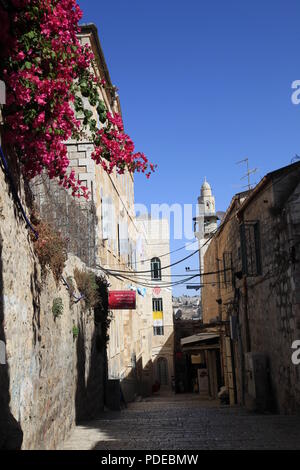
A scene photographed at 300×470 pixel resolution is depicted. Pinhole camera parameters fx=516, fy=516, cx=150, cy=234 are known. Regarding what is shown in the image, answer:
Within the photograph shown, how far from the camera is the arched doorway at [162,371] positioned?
129 feet

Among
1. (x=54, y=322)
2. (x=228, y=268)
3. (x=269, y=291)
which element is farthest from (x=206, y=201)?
(x=54, y=322)

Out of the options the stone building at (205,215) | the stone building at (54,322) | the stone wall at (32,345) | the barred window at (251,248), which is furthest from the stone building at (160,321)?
the stone wall at (32,345)

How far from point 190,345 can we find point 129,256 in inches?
186

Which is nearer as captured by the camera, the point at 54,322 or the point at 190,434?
the point at 54,322

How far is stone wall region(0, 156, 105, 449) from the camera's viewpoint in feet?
17.3

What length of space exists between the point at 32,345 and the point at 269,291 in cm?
677

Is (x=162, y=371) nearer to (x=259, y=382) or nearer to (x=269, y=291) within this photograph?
(x=259, y=382)

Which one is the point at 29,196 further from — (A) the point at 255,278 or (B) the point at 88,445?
(A) the point at 255,278

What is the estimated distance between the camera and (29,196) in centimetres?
652

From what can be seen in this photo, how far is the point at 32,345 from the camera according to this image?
20.3 ft

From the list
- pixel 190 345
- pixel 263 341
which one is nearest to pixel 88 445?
pixel 263 341

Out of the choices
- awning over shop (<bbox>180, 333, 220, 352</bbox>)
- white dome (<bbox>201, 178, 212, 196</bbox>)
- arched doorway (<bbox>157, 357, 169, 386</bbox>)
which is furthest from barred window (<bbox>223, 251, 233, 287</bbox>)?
A: white dome (<bbox>201, 178, 212, 196</bbox>)

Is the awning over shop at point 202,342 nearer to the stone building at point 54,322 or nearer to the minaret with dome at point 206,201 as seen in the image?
the stone building at point 54,322

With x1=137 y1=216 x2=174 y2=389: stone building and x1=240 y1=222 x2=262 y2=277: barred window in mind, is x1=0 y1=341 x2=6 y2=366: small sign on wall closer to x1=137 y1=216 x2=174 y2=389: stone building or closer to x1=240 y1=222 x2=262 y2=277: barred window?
x1=240 y1=222 x2=262 y2=277: barred window
